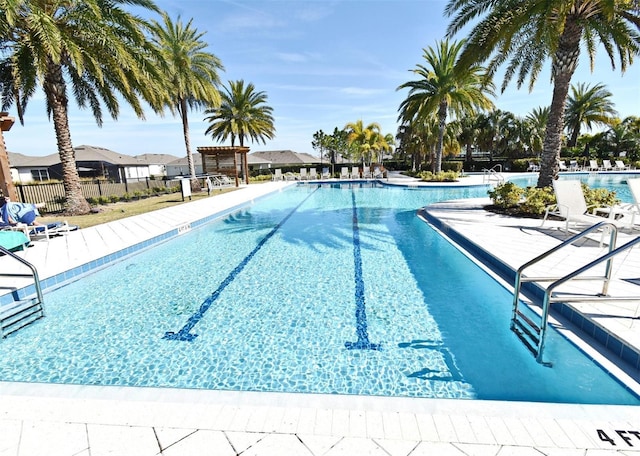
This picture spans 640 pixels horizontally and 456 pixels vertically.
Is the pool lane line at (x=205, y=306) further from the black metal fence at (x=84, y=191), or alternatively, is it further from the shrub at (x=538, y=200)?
the black metal fence at (x=84, y=191)

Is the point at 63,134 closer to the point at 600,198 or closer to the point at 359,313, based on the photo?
the point at 359,313

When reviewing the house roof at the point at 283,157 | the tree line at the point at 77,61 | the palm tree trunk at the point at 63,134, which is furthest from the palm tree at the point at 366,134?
the palm tree trunk at the point at 63,134

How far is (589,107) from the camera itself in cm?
3112

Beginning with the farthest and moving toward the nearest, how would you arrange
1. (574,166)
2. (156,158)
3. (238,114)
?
(156,158), (574,166), (238,114)

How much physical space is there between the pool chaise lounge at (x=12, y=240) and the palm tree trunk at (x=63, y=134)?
16.4 feet

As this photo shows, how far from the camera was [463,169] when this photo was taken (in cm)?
3475

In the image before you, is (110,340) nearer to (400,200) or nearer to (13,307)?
(13,307)

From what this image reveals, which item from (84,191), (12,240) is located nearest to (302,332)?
(12,240)

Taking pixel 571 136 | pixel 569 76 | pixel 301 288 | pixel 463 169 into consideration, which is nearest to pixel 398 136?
pixel 463 169

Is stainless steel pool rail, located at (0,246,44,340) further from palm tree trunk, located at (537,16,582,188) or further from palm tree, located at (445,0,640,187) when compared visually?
palm tree, located at (445,0,640,187)

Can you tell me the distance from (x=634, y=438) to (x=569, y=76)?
10.2m

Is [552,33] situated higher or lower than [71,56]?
lower

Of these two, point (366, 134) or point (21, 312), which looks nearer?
point (21, 312)

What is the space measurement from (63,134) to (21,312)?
29.1 feet
